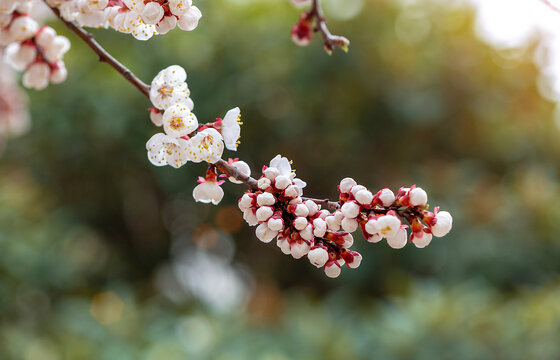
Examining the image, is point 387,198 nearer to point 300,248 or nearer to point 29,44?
point 300,248

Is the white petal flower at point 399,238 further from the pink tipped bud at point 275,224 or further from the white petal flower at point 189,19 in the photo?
the white petal flower at point 189,19

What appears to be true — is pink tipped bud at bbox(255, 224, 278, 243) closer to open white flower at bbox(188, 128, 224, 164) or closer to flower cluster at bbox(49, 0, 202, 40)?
open white flower at bbox(188, 128, 224, 164)

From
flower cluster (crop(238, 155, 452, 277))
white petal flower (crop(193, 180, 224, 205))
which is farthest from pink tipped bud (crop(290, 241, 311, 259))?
white petal flower (crop(193, 180, 224, 205))

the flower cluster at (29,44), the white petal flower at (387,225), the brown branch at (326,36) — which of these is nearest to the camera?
the white petal flower at (387,225)

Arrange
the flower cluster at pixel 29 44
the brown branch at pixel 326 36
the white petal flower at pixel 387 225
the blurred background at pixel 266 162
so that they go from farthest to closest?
the blurred background at pixel 266 162 → the brown branch at pixel 326 36 → the flower cluster at pixel 29 44 → the white petal flower at pixel 387 225

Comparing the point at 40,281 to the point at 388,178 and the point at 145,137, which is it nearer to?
the point at 145,137

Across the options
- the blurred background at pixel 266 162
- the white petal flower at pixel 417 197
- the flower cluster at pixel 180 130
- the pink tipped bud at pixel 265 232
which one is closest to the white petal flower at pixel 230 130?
the flower cluster at pixel 180 130

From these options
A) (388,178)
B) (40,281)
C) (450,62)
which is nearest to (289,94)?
(388,178)
